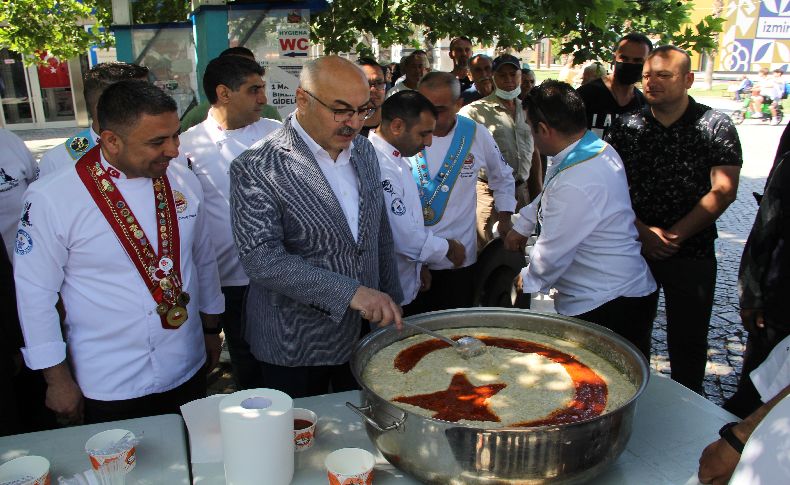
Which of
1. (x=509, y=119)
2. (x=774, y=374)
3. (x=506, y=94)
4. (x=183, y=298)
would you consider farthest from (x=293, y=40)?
(x=774, y=374)

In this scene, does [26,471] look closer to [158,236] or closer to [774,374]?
[158,236]

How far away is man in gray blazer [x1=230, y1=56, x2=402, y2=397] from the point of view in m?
2.21

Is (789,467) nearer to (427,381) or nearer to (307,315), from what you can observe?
(427,381)

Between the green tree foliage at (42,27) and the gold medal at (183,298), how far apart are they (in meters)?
7.45

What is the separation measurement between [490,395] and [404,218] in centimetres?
131

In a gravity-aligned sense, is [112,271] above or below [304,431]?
above

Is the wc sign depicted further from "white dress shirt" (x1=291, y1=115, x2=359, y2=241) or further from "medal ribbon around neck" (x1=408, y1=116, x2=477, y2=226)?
"white dress shirt" (x1=291, y1=115, x2=359, y2=241)

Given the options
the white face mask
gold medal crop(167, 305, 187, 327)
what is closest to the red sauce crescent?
gold medal crop(167, 305, 187, 327)

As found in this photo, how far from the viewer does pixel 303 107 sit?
2.42m

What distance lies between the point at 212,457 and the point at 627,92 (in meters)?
4.19

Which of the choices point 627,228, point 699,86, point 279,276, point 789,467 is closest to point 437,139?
point 627,228

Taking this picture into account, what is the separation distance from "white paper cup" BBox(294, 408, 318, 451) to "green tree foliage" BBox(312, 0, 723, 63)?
2.96m

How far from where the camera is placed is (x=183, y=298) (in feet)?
8.06

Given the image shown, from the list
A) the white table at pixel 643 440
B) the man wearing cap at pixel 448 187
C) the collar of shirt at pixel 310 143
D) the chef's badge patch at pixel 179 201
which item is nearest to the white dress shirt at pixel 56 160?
the chef's badge patch at pixel 179 201
